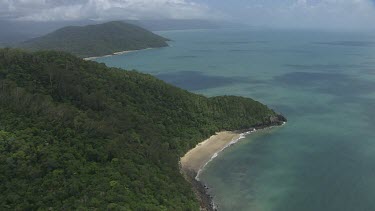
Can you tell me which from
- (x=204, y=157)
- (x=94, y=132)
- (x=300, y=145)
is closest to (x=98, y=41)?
(x=204, y=157)

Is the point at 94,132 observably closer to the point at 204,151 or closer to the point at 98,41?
the point at 204,151

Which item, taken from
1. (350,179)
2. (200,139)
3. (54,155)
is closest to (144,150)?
(54,155)

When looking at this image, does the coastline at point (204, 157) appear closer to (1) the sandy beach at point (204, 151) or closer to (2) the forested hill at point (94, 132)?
(1) the sandy beach at point (204, 151)

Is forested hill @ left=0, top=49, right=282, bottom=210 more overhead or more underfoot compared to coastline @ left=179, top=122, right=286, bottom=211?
more overhead

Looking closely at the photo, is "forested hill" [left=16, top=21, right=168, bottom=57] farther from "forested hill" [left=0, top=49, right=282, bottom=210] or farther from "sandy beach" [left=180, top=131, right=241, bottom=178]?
"sandy beach" [left=180, top=131, right=241, bottom=178]

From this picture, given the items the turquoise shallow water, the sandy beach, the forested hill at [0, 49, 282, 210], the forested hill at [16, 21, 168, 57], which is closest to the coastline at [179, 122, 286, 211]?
the sandy beach

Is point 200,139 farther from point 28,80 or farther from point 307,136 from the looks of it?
point 28,80
